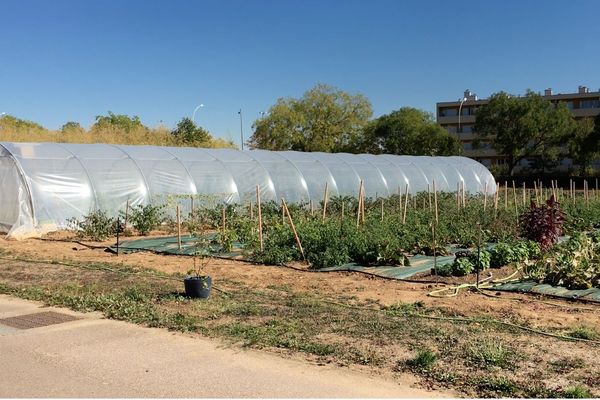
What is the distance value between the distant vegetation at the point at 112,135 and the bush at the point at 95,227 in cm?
1302

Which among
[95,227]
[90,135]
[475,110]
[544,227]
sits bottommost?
[95,227]

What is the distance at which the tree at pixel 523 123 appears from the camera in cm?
5306

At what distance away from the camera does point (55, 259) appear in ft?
41.9

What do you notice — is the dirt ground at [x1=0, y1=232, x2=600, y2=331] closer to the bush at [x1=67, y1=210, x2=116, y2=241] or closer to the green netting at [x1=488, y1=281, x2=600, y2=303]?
the green netting at [x1=488, y1=281, x2=600, y2=303]

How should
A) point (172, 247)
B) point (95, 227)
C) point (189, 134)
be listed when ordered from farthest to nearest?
point (189, 134)
point (95, 227)
point (172, 247)

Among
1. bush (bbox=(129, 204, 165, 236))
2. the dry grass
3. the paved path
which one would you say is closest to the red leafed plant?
the paved path

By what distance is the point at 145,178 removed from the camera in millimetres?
20219

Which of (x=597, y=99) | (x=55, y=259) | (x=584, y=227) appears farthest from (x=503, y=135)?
(x=55, y=259)

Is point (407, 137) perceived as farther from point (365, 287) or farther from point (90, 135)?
point (365, 287)

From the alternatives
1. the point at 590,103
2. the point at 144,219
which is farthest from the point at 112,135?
the point at 590,103

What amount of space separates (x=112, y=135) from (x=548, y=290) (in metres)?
29.7

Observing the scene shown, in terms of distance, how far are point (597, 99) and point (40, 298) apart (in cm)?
8296

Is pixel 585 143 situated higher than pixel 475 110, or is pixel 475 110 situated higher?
pixel 475 110

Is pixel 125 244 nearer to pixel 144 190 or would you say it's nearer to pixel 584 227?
pixel 144 190
